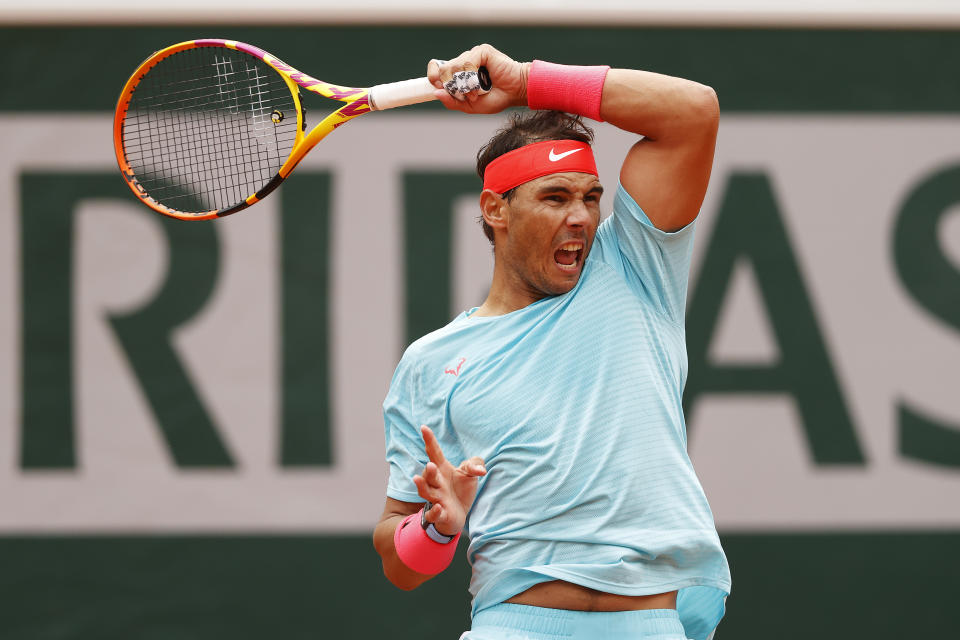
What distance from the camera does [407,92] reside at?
8.98ft

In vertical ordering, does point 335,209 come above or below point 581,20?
below

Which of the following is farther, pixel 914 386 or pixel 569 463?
pixel 914 386

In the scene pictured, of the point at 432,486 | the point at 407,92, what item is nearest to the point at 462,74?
the point at 407,92

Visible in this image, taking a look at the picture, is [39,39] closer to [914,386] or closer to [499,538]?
[499,538]

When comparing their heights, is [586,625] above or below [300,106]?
below

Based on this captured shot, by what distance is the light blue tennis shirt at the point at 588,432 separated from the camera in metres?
2.38

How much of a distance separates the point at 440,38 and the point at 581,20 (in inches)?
25.3

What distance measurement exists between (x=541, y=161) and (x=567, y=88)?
193mm

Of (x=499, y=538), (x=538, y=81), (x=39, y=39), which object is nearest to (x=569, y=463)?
(x=499, y=538)

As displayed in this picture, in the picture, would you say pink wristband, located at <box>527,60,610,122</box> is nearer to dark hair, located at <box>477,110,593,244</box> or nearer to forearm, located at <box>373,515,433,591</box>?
dark hair, located at <box>477,110,593,244</box>

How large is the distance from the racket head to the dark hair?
22.2 inches

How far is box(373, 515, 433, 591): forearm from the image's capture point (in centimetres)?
255

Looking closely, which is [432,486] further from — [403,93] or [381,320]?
[381,320]

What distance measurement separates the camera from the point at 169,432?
493cm
